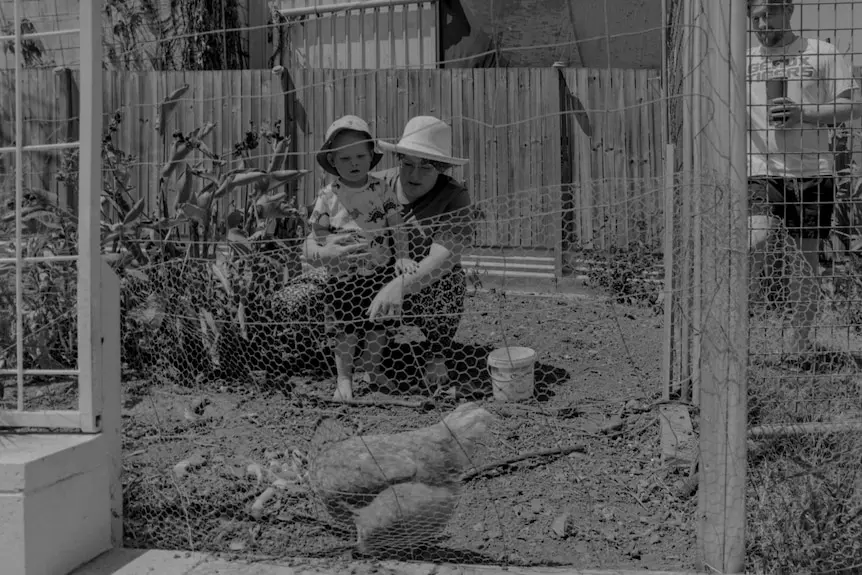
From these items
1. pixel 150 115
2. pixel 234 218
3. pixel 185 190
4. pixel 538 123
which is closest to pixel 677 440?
pixel 234 218

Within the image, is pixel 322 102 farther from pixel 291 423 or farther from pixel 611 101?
pixel 291 423

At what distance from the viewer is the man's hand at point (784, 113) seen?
3.49 metres

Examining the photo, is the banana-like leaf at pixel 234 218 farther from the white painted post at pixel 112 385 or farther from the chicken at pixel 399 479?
the chicken at pixel 399 479

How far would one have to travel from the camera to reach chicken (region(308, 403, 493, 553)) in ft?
9.21

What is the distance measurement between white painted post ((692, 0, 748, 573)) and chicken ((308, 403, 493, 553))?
2.38ft

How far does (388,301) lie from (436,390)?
1.46 feet

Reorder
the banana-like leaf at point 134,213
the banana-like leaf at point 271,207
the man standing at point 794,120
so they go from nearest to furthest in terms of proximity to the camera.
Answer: the man standing at point 794,120
the banana-like leaf at point 134,213
the banana-like leaf at point 271,207

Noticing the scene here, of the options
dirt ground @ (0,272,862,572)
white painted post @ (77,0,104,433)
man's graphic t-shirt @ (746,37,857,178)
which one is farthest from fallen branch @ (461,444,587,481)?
man's graphic t-shirt @ (746,37,857,178)

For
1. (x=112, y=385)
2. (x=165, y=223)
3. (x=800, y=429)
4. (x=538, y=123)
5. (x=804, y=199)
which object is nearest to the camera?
(x=800, y=429)

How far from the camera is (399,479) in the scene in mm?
2826

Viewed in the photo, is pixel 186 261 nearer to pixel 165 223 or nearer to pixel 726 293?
pixel 165 223

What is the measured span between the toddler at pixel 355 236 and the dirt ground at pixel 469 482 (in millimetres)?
197

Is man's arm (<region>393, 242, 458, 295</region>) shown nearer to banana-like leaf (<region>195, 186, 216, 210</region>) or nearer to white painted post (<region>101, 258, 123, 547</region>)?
white painted post (<region>101, 258, 123, 547</region>)

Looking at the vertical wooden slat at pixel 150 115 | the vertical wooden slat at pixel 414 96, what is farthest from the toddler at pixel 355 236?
the vertical wooden slat at pixel 150 115
